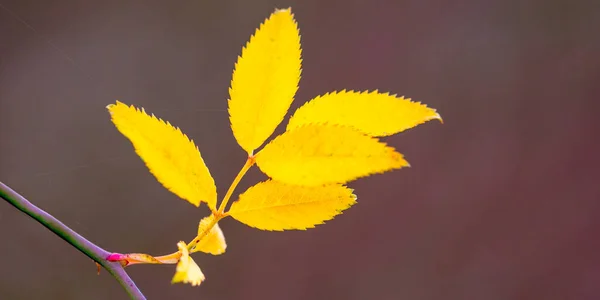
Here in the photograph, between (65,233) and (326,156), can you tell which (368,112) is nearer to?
(326,156)

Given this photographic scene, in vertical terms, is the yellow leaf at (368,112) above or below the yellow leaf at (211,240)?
above

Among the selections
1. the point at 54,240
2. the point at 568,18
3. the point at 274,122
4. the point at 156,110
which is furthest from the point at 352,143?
the point at 54,240

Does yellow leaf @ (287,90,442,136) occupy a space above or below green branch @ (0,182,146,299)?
above

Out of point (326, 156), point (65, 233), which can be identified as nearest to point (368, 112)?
point (326, 156)

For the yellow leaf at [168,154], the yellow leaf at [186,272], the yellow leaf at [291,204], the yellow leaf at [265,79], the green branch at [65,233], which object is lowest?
the yellow leaf at [186,272]

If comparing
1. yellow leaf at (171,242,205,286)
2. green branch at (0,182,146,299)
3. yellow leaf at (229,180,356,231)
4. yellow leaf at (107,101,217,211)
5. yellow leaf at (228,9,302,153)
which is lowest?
yellow leaf at (171,242,205,286)
